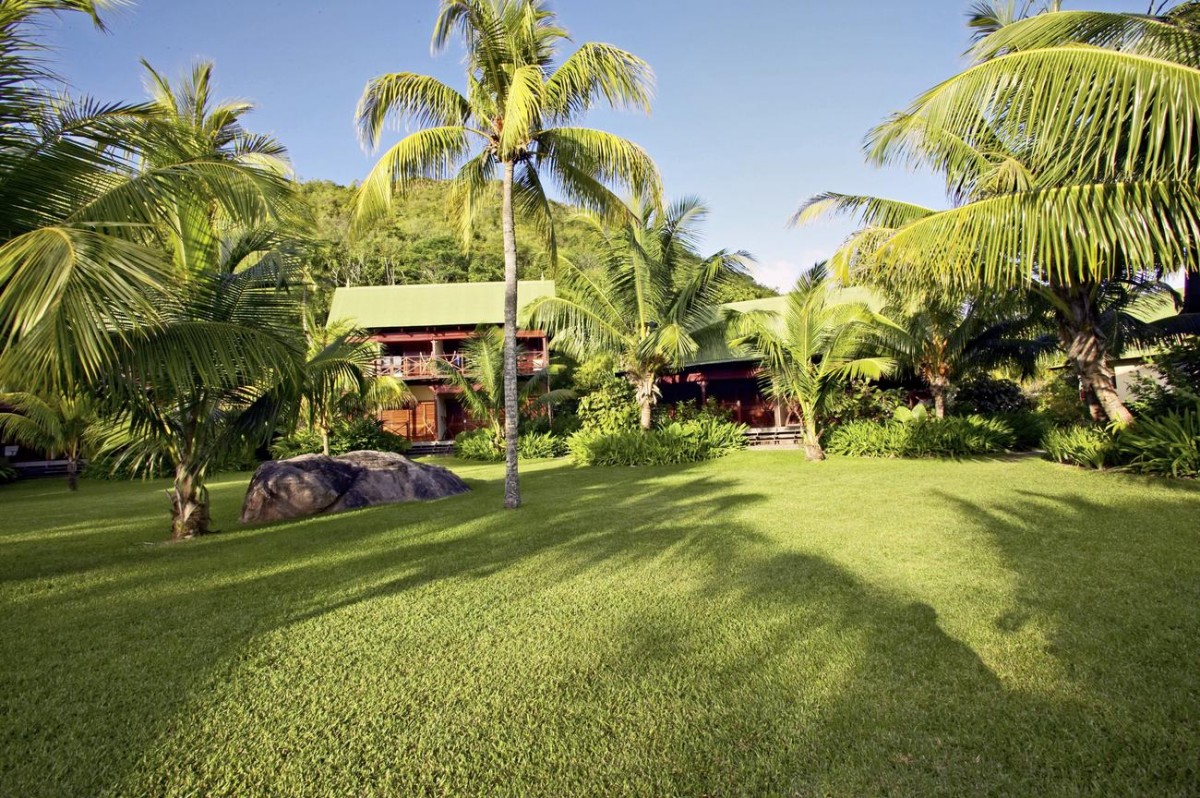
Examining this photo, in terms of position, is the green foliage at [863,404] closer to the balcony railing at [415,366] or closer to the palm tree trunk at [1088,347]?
the palm tree trunk at [1088,347]

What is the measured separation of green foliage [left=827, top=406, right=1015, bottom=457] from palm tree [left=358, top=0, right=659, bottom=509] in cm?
799

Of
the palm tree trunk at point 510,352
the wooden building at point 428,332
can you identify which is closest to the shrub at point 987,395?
the wooden building at point 428,332

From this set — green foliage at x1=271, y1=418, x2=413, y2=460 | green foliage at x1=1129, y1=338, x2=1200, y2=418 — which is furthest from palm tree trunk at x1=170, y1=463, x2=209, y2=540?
green foliage at x1=1129, y1=338, x2=1200, y2=418

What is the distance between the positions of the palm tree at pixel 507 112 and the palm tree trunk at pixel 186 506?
3.52 metres

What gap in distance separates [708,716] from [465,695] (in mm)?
1055

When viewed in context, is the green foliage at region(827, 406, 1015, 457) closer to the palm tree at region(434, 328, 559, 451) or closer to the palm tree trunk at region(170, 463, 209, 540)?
the palm tree at region(434, 328, 559, 451)

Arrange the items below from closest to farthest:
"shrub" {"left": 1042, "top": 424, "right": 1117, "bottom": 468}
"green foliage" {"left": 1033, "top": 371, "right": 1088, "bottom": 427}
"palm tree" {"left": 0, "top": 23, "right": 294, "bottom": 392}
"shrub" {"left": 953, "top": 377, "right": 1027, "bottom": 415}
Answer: "palm tree" {"left": 0, "top": 23, "right": 294, "bottom": 392}, "shrub" {"left": 1042, "top": 424, "right": 1117, "bottom": 468}, "green foliage" {"left": 1033, "top": 371, "right": 1088, "bottom": 427}, "shrub" {"left": 953, "top": 377, "right": 1027, "bottom": 415}

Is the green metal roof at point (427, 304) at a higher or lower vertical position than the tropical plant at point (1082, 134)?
higher

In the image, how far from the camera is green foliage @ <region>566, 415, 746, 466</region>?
13945mm

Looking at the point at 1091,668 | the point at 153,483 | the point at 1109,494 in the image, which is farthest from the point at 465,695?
the point at 153,483

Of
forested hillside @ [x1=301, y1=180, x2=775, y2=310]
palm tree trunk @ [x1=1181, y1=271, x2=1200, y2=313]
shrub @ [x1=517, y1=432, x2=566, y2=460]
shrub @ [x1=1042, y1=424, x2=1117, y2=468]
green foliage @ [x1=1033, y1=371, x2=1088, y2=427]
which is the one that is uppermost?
forested hillside @ [x1=301, y1=180, x2=775, y2=310]

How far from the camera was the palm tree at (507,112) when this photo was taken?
8148 mm

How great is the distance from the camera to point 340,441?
19.1 m

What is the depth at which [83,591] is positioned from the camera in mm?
4707
